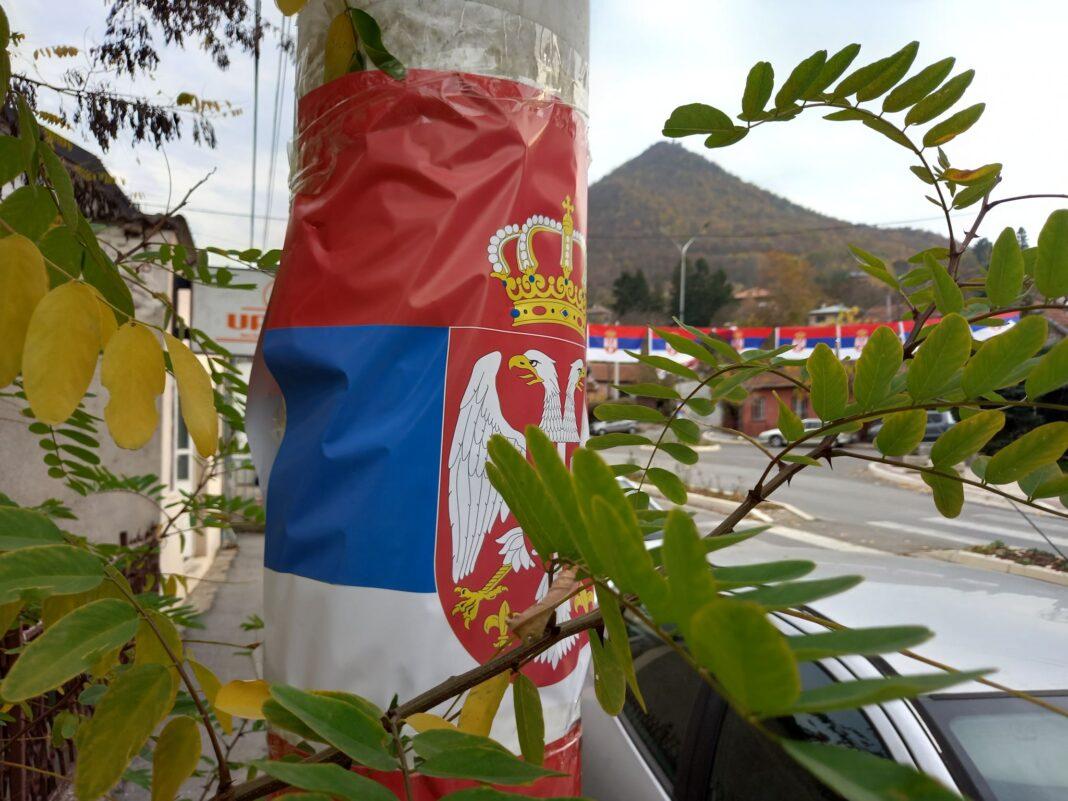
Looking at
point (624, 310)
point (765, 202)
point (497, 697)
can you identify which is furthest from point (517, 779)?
point (765, 202)

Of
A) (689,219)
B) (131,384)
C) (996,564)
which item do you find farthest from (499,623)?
(689,219)

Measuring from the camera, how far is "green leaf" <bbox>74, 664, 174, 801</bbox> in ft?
1.83

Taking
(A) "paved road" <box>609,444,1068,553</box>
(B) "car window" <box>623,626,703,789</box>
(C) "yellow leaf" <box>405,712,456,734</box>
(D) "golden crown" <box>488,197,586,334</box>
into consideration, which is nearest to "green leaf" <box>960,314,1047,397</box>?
(C) "yellow leaf" <box>405,712,456,734</box>

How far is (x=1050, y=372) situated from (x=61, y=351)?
0.71 metres

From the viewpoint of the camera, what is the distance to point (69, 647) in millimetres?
522

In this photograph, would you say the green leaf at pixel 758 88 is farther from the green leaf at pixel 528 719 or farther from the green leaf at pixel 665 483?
the green leaf at pixel 528 719

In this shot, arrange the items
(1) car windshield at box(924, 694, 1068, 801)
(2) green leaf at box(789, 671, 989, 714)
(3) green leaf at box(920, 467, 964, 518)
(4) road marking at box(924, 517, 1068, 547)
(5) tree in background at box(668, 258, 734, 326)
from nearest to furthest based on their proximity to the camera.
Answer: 1. (2) green leaf at box(789, 671, 989, 714)
2. (3) green leaf at box(920, 467, 964, 518)
3. (1) car windshield at box(924, 694, 1068, 801)
4. (4) road marking at box(924, 517, 1068, 547)
5. (5) tree in background at box(668, 258, 734, 326)

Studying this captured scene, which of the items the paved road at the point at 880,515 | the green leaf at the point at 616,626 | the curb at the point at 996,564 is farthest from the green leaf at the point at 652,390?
the curb at the point at 996,564

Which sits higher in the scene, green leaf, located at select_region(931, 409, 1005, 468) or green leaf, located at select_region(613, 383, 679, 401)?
green leaf, located at select_region(613, 383, 679, 401)

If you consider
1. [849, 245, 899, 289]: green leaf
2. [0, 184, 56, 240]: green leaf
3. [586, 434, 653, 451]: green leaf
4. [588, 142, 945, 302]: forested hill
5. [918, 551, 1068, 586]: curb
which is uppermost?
[588, 142, 945, 302]: forested hill

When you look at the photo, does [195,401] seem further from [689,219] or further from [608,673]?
[689,219]

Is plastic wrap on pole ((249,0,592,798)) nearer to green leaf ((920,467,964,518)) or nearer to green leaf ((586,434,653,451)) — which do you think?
green leaf ((586,434,653,451))

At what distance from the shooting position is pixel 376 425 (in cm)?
99

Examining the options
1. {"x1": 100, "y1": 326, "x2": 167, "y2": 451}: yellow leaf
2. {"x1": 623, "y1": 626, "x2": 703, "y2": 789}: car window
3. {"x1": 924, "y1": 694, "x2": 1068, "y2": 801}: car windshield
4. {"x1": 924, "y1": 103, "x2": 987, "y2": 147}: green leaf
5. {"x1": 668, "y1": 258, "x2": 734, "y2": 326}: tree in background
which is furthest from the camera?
{"x1": 668, "y1": 258, "x2": 734, "y2": 326}: tree in background
